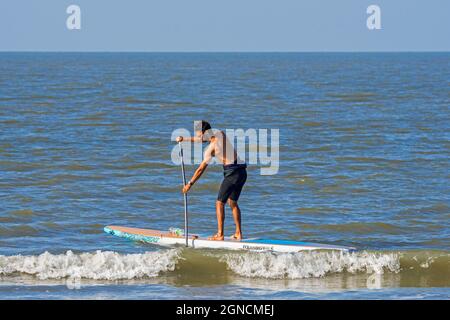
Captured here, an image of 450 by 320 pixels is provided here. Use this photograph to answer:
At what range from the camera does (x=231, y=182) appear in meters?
14.8

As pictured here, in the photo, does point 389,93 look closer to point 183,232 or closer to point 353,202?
point 353,202

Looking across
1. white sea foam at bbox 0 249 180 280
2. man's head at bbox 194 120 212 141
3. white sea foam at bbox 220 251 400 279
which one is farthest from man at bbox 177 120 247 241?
white sea foam at bbox 0 249 180 280

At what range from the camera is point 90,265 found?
13.5m

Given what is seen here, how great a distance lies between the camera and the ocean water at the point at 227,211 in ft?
43.0

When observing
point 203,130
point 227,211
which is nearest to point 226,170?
point 203,130

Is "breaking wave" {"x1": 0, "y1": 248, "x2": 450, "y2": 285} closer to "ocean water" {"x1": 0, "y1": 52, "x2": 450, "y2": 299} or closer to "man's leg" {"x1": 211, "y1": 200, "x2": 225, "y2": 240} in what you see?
"ocean water" {"x1": 0, "y1": 52, "x2": 450, "y2": 299}

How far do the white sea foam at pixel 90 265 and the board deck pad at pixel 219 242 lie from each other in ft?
3.50

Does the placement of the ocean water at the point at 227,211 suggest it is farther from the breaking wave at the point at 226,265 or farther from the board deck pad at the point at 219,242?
the board deck pad at the point at 219,242

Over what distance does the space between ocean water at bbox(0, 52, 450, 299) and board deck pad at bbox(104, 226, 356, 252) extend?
7.5 inches

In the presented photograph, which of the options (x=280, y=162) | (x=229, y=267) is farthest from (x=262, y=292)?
(x=280, y=162)

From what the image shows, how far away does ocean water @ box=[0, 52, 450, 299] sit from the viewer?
43.0 feet

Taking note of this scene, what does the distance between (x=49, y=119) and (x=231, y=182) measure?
79.2 feet

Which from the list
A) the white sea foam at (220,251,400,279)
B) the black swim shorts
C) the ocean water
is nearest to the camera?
the ocean water

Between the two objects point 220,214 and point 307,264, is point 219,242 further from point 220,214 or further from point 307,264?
point 307,264
